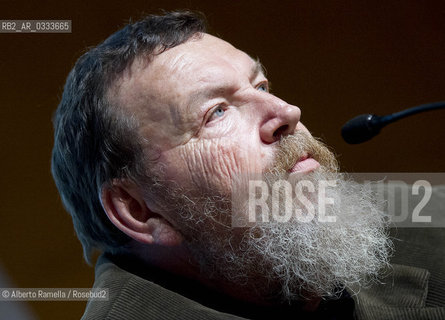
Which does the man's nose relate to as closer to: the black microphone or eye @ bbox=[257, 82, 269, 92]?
eye @ bbox=[257, 82, 269, 92]

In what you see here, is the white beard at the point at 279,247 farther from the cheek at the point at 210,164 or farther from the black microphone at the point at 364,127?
the black microphone at the point at 364,127

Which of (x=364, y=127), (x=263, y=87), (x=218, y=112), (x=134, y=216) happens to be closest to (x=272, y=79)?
(x=263, y=87)

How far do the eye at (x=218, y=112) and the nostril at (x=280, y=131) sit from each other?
0.13m

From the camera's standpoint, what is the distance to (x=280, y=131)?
132cm

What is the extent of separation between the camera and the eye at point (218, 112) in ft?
4.37

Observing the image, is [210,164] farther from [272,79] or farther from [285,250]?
[272,79]

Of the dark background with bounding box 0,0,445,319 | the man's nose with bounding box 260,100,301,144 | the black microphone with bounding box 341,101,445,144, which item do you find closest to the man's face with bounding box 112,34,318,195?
the man's nose with bounding box 260,100,301,144

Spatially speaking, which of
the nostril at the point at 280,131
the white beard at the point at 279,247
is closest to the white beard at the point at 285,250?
the white beard at the point at 279,247

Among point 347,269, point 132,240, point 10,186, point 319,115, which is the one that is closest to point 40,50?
point 10,186

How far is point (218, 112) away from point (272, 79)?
0.96 metres

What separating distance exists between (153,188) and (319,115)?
3.78 ft

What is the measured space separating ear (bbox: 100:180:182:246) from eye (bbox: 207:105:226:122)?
0.76 feet

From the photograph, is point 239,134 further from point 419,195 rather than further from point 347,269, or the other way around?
point 419,195

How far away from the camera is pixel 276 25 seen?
2264mm
